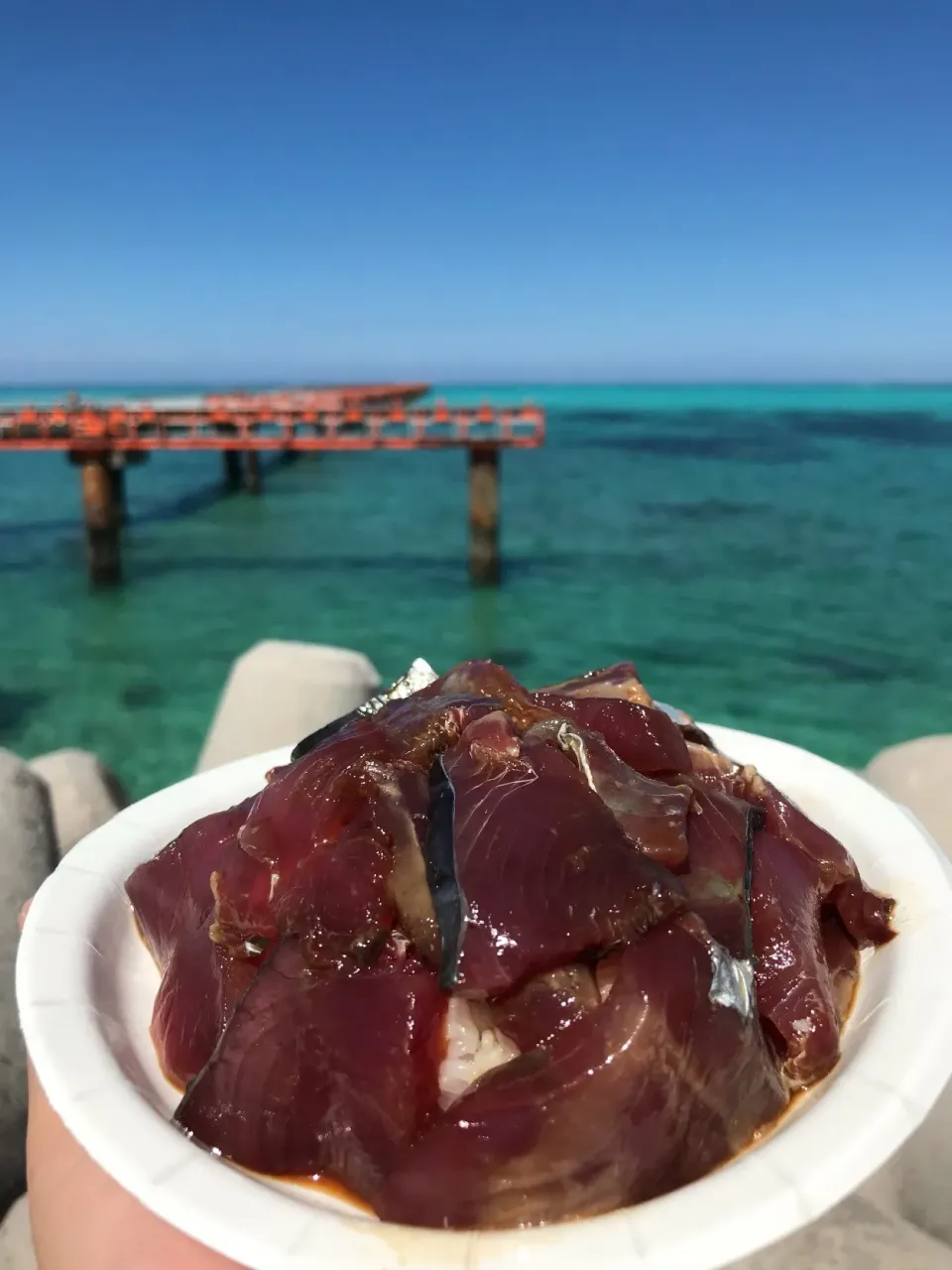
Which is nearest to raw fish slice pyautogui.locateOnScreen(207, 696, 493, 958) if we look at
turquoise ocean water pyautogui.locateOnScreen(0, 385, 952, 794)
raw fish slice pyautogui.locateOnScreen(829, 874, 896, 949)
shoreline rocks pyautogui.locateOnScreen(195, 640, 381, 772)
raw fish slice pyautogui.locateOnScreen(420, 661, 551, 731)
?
raw fish slice pyautogui.locateOnScreen(420, 661, 551, 731)

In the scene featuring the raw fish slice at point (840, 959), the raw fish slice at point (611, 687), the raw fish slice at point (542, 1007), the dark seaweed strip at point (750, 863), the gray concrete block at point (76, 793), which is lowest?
the gray concrete block at point (76, 793)

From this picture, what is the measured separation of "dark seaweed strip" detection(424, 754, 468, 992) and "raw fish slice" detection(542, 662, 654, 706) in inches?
23.3

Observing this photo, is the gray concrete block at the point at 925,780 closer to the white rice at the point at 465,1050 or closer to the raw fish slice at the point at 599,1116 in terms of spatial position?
the raw fish slice at the point at 599,1116

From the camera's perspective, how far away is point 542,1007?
1.47 meters

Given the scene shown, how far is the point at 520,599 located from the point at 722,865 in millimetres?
17824

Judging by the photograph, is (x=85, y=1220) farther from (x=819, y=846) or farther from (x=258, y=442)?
(x=258, y=442)

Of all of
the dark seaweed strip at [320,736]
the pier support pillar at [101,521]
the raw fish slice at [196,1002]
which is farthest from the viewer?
the pier support pillar at [101,521]

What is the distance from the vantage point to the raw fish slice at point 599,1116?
138 centimetres

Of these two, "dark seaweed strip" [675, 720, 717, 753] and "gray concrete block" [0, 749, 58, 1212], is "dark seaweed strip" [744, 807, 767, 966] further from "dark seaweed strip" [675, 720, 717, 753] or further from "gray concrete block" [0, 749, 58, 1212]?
"gray concrete block" [0, 749, 58, 1212]

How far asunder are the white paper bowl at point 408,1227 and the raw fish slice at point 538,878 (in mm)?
375

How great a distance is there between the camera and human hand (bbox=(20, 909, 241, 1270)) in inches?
61.7

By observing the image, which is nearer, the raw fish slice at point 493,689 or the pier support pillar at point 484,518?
the raw fish slice at point 493,689

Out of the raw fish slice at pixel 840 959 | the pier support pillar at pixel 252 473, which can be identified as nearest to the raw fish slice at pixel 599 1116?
the raw fish slice at pixel 840 959

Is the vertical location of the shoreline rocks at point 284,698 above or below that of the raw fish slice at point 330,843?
below
